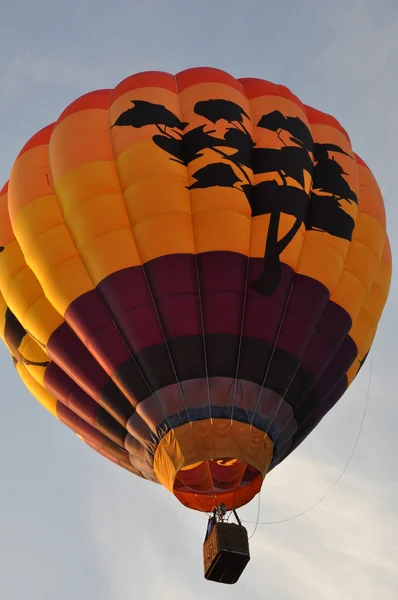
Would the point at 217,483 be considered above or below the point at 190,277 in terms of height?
below

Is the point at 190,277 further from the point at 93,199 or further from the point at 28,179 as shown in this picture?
the point at 28,179

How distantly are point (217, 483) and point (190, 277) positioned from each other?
2.41 m

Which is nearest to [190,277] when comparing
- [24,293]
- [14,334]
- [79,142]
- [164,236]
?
[164,236]

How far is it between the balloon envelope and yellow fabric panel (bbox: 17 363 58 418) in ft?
0.26

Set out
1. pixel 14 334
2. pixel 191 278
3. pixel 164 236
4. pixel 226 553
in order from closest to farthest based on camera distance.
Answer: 1. pixel 226 553
2. pixel 191 278
3. pixel 164 236
4. pixel 14 334

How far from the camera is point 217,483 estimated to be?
1245 centimetres

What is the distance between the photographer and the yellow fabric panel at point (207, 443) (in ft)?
38.6

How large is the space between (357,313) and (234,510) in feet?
9.68

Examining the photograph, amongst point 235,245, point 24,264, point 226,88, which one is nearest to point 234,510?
point 235,245

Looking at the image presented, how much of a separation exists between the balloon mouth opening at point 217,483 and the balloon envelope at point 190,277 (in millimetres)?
19

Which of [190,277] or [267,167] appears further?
[267,167]

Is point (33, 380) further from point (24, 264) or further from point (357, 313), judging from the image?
point (357, 313)

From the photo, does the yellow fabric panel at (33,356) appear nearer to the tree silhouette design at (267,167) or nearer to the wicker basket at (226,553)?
the tree silhouette design at (267,167)

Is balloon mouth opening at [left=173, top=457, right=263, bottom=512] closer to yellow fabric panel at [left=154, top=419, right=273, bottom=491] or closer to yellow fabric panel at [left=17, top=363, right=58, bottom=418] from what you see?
yellow fabric panel at [left=154, top=419, right=273, bottom=491]
